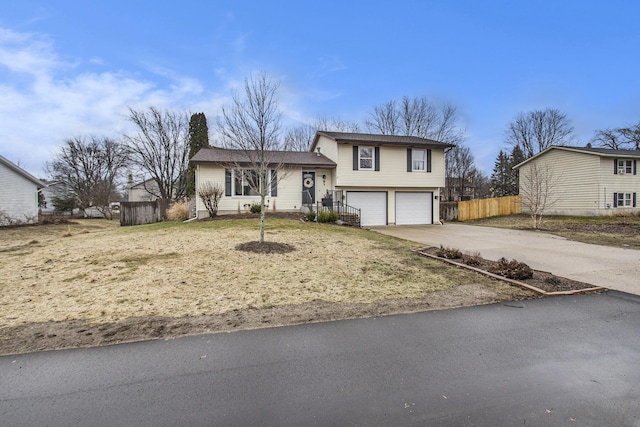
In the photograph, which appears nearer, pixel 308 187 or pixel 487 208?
pixel 308 187

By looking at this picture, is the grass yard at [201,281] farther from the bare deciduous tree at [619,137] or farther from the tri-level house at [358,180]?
the bare deciduous tree at [619,137]

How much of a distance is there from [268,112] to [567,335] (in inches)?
339

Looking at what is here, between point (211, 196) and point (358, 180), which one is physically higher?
point (358, 180)

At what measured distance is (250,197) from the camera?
745 inches

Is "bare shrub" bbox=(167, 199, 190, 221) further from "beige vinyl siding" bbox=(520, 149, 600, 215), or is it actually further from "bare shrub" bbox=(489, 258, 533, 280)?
"beige vinyl siding" bbox=(520, 149, 600, 215)

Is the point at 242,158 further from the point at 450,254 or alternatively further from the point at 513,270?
the point at 513,270

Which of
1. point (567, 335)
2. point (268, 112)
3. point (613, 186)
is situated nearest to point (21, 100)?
point (268, 112)

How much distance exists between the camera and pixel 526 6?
37.2ft

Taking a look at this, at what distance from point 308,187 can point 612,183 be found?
78.6ft

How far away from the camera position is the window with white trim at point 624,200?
2498 centimetres

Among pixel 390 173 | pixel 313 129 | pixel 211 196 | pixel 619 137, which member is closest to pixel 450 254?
pixel 390 173

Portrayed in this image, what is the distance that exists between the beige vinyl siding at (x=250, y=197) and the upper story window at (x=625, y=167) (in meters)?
25.7

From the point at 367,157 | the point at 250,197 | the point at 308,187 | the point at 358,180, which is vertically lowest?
the point at 250,197

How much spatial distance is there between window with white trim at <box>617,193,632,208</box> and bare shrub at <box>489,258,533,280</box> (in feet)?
86.0
